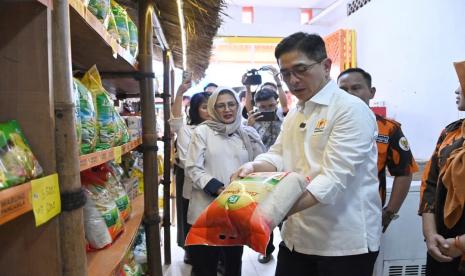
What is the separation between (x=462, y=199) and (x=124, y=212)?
1.36m

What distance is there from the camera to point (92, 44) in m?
1.28

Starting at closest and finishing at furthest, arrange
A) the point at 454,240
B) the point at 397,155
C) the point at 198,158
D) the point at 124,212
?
the point at 454,240, the point at 124,212, the point at 397,155, the point at 198,158

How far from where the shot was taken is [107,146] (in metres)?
1.24

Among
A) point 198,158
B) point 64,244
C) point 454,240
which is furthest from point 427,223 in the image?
point 64,244

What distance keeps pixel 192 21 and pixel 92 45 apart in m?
1.23

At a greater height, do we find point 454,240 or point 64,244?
point 64,244

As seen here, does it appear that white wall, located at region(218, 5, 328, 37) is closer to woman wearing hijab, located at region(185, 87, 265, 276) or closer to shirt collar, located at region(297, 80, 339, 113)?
woman wearing hijab, located at region(185, 87, 265, 276)

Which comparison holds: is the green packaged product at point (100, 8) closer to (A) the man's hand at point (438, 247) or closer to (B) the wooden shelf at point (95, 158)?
(B) the wooden shelf at point (95, 158)

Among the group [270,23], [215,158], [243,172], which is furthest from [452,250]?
[270,23]

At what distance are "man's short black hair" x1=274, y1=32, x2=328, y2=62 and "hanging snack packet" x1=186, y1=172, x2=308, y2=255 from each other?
492mm

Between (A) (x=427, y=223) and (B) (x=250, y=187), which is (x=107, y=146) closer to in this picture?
(B) (x=250, y=187)

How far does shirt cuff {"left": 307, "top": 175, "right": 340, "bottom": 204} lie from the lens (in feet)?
3.81

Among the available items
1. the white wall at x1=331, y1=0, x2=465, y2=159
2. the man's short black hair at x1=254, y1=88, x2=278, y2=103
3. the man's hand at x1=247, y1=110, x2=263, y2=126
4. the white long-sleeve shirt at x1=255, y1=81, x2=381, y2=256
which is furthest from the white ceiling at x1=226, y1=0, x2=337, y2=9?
the white long-sleeve shirt at x1=255, y1=81, x2=381, y2=256

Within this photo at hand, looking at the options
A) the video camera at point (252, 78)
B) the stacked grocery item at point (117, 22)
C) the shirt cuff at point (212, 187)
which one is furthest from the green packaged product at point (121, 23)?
the video camera at point (252, 78)
